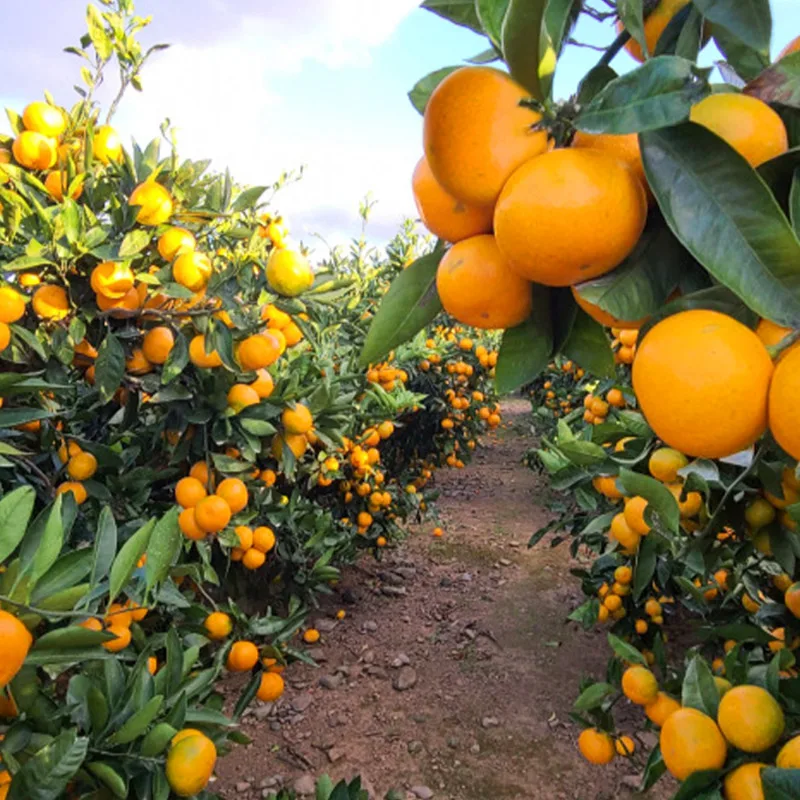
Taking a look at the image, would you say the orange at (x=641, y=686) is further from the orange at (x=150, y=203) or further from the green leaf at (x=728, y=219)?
the orange at (x=150, y=203)

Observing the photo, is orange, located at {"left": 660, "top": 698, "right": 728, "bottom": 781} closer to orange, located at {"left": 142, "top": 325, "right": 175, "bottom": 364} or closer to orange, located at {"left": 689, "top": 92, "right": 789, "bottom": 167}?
orange, located at {"left": 689, "top": 92, "right": 789, "bottom": 167}

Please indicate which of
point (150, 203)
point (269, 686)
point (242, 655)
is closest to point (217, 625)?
point (242, 655)

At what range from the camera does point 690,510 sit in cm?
110

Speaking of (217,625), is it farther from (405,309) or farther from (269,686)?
(405,309)

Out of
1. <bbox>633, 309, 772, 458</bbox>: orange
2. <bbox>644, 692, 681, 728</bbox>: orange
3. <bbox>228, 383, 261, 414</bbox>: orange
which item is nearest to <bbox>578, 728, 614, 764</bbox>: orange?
<bbox>644, 692, 681, 728</bbox>: orange

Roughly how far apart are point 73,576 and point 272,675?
1.20 metres

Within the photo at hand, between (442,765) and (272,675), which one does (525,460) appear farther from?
(272,675)

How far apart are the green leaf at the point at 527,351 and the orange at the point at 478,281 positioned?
56mm

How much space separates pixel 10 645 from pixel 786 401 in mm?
836

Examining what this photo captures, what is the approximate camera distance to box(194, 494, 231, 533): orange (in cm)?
165

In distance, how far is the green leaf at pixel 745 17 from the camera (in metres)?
0.47

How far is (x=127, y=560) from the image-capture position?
92 cm

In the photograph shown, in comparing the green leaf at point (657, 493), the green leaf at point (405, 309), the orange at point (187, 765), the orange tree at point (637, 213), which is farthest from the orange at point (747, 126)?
the orange at point (187, 765)

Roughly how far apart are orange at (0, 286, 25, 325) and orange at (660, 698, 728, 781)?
1.57 m
